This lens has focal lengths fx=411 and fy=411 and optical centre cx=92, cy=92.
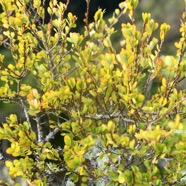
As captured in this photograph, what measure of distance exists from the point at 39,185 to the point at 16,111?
4.36 m

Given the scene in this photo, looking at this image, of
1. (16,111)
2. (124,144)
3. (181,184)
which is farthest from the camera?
(16,111)

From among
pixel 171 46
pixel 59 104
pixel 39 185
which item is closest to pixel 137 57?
pixel 59 104

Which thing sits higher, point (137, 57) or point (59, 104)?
point (137, 57)

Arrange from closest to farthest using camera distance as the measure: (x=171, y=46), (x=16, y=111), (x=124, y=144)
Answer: (x=124, y=144) → (x=16, y=111) → (x=171, y=46)

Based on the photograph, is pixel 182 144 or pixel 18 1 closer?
pixel 182 144

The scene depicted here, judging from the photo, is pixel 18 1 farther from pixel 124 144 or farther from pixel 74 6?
pixel 74 6

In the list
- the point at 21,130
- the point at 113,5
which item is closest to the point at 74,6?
the point at 113,5

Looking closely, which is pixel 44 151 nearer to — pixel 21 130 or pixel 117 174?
pixel 21 130

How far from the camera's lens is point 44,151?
219 centimetres

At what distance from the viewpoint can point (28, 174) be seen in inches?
87.8

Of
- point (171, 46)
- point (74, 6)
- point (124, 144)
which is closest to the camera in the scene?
point (124, 144)

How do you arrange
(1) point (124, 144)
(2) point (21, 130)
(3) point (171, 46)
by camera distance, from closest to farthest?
(1) point (124, 144) < (2) point (21, 130) < (3) point (171, 46)

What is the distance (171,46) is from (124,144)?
7.36 m

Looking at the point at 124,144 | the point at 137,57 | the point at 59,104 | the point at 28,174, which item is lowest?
the point at 28,174
